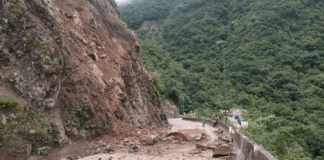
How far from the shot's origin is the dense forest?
142ft

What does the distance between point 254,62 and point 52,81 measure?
61813 mm

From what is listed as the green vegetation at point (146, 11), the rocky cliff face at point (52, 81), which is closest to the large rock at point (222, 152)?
the rocky cliff face at point (52, 81)

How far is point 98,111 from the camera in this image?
11148 mm

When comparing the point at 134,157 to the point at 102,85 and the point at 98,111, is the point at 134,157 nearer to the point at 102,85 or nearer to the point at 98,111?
the point at 98,111

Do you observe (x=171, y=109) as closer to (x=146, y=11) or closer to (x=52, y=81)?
(x=52, y=81)

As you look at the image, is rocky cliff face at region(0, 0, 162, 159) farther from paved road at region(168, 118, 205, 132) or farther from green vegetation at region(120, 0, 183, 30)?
green vegetation at region(120, 0, 183, 30)

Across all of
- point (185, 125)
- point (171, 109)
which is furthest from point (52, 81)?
point (171, 109)

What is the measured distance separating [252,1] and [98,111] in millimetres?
97499

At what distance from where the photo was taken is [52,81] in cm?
910

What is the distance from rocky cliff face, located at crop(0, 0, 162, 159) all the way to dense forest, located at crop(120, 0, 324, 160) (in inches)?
650

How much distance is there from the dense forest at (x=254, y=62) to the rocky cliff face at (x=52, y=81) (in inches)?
650

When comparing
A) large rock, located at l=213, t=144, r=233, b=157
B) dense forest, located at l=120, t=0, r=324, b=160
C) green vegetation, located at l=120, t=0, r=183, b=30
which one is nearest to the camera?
large rock, located at l=213, t=144, r=233, b=157

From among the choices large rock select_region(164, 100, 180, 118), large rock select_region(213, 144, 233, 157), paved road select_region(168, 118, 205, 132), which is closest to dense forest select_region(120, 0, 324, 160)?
large rock select_region(164, 100, 180, 118)

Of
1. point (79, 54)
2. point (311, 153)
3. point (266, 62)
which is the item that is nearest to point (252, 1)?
point (266, 62)
